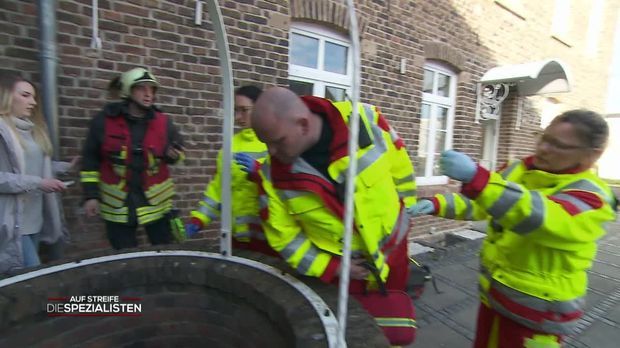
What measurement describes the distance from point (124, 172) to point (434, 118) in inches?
189

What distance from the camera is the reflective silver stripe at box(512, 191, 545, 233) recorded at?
1188 mm

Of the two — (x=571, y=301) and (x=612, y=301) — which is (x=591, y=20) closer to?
(x=612, y=301)

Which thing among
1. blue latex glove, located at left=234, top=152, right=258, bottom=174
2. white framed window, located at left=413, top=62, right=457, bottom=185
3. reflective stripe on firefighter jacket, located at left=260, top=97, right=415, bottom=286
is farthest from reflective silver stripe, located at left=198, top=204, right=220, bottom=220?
white framed window, located at left=413, top=62, right=457, bottom=185

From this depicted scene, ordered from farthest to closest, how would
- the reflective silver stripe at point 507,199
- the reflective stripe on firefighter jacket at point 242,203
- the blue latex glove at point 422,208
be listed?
the reflective stripe on firefighter jacket at point 242,203 → the blue latex glove at point 422,208 → the reflective silver stripe at point 507,199

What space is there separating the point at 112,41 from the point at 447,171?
2.78 m

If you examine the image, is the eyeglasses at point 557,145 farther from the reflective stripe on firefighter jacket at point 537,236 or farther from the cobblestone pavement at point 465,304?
the cobblestone pavement at point 465,304

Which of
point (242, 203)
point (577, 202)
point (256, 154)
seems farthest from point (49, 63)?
point (577, 202)

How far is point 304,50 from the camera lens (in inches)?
166

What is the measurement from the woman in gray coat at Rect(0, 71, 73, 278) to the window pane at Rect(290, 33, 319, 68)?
8.41 ft

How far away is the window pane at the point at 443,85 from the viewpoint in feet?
19.1

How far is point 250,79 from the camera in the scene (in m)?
3.61

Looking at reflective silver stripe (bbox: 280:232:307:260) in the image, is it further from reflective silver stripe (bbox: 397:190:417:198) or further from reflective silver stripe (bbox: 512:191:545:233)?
reflective silver stripe (bbox: 512:191:545:233)

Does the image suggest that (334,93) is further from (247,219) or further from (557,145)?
(557,145)

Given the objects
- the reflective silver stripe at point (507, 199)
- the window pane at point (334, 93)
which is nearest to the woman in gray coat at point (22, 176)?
the reflective silver stripe at point (507, 199)
